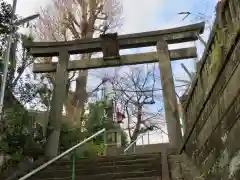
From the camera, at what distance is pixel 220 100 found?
186 inches

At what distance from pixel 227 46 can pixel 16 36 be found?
28.7ft

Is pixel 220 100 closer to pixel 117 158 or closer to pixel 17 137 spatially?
pixel 117 158

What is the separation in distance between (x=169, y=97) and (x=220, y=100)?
5.71m

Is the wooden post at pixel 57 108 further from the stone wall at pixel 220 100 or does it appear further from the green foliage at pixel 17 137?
the stone wall at pixel 220 100

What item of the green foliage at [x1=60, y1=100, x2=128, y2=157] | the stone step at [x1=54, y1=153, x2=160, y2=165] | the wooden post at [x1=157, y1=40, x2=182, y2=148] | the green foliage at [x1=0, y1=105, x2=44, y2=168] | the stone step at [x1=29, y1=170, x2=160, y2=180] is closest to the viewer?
the stone step at [x1=29, y1=170, x2=160, y2=180]

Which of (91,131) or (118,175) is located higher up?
(91,131)

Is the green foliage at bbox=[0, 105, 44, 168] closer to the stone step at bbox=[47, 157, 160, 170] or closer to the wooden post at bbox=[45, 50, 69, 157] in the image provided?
the wooden post at bbox=[45, 50, 69, 157]

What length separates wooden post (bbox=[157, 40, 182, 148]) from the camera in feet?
32.1

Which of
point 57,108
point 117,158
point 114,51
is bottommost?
point 117,158

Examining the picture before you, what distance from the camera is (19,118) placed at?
9.64 m

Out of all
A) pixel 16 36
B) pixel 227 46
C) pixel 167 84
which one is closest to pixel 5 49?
pixel 16 36

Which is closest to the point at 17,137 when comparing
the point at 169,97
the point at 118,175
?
the point at 118,175

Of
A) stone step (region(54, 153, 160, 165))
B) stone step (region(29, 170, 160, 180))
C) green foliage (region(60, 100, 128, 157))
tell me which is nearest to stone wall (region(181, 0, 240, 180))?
stone step (region(29, 170, 160, 180))

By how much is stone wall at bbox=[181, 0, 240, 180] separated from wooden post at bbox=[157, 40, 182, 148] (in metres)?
3.35
